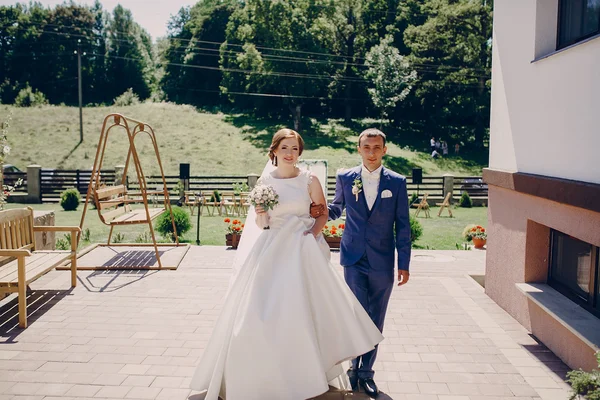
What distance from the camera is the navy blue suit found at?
14.0 ft

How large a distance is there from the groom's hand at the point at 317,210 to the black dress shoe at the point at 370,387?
58.0 inches

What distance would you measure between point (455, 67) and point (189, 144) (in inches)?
926

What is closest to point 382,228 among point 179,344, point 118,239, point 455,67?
point 179,344

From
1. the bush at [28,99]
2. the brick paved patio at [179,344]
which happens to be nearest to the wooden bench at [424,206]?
the brick paved patio at [179,344]

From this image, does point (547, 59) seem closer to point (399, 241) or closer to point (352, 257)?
point (399, 241)

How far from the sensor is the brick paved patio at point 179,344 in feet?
14.3

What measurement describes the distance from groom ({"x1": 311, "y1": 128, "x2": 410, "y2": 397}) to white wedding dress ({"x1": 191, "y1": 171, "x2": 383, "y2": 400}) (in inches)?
7.8

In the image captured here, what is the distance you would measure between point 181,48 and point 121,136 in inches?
1279

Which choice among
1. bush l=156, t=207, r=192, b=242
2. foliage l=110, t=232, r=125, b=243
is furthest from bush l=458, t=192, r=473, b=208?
foliage l=110, t=232, r=125, b=243

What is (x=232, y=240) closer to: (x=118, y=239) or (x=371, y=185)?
(x=118, y=239)

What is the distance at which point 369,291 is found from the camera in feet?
14.5

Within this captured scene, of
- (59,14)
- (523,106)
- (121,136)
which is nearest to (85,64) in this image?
(59,14)

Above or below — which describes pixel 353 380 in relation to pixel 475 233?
below

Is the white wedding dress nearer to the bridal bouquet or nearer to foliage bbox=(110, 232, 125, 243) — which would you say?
the bridal bouquet
